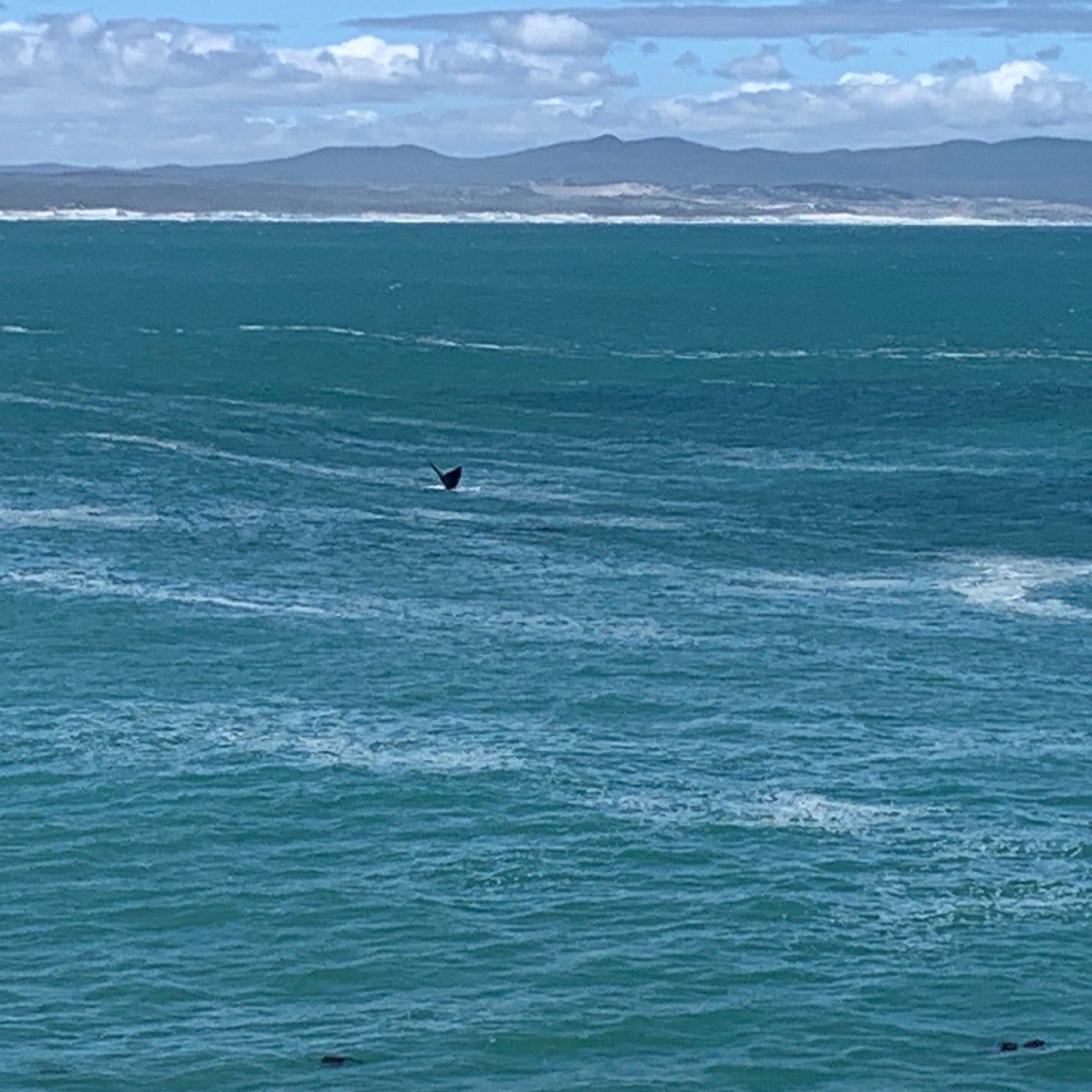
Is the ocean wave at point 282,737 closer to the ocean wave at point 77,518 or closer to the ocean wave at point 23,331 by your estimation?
the ocean wave at point 77,518

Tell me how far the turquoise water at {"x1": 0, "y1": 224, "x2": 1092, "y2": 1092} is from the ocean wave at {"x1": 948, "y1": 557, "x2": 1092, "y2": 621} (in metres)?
0.33

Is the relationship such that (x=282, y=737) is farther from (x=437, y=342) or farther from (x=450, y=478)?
(x=437, y=342)

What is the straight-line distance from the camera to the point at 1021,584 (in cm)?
9312

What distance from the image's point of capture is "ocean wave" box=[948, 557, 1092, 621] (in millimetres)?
88062

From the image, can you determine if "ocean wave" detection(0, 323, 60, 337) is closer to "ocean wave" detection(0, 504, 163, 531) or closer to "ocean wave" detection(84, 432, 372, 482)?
"ocean wave" detection(84, 432, 372, 482)

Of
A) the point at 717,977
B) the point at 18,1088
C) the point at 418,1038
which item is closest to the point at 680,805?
the point at 717,977

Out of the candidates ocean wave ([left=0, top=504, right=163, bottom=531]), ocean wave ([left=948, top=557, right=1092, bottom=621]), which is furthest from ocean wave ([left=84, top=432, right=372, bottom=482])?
ocean wave ([left=948, top=557, right=1092, bottom=621])

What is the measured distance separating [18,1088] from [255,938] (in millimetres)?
9144

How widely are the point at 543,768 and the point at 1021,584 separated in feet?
110

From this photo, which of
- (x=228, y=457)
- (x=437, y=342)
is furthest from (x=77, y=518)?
(x=437, y=342)

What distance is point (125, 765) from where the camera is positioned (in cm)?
6700

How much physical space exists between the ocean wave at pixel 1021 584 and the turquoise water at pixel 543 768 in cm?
33

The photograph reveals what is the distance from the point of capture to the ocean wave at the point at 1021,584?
289 feet

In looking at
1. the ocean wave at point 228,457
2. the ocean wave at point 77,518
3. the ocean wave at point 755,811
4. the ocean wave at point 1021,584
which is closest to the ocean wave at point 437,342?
the ocean wave at point 228,457
